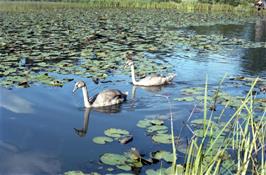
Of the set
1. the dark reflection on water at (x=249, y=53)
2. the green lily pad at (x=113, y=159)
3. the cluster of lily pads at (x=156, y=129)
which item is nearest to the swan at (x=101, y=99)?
the cluster of lily pads at (x=156, y=129)

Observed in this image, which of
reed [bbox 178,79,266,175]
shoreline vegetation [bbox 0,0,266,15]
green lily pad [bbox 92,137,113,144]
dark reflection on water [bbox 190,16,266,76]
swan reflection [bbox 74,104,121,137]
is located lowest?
swan reflection [bbox 74,104,121,137]

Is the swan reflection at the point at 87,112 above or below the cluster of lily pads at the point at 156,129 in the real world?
below

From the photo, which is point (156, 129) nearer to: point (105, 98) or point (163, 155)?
point (163, 155)

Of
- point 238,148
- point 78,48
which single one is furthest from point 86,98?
point 78,48

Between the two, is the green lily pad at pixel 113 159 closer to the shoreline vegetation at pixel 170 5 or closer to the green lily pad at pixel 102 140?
the green lily pad at pixel 102 140

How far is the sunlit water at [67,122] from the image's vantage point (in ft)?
18.5

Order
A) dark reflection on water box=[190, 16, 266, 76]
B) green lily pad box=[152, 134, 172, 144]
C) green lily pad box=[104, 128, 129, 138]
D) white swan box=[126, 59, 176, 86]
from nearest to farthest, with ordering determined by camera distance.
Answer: green lily pad box=[152, 134, 172, 144]
green lily pad box=[104, 128, 129, 138]
white swan box=[126, 59, 176, 86]
dark reflection on water box=[190, 16, 266, 76]

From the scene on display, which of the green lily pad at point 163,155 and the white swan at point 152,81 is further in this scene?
the white swan at point 152,81

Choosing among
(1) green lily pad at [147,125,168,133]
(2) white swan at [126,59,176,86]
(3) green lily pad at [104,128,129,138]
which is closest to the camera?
(3) green lily pad at [104,128,129,138]

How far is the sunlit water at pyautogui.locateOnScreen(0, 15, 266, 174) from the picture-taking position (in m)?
5.64

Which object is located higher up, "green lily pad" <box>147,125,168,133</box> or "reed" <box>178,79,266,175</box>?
"reed" <box>178,79,266,175</box>

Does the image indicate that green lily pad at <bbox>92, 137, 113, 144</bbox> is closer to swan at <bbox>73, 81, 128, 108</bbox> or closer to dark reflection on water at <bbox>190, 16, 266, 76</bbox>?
swan at <bbox>73, 81, 128, 108</bbox>

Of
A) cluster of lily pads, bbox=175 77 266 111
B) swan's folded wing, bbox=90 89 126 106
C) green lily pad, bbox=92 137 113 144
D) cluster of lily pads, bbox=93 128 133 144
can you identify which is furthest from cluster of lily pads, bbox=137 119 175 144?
cluster of lily pads, bbox=175 77 266 111

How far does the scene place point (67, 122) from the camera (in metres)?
7.19
